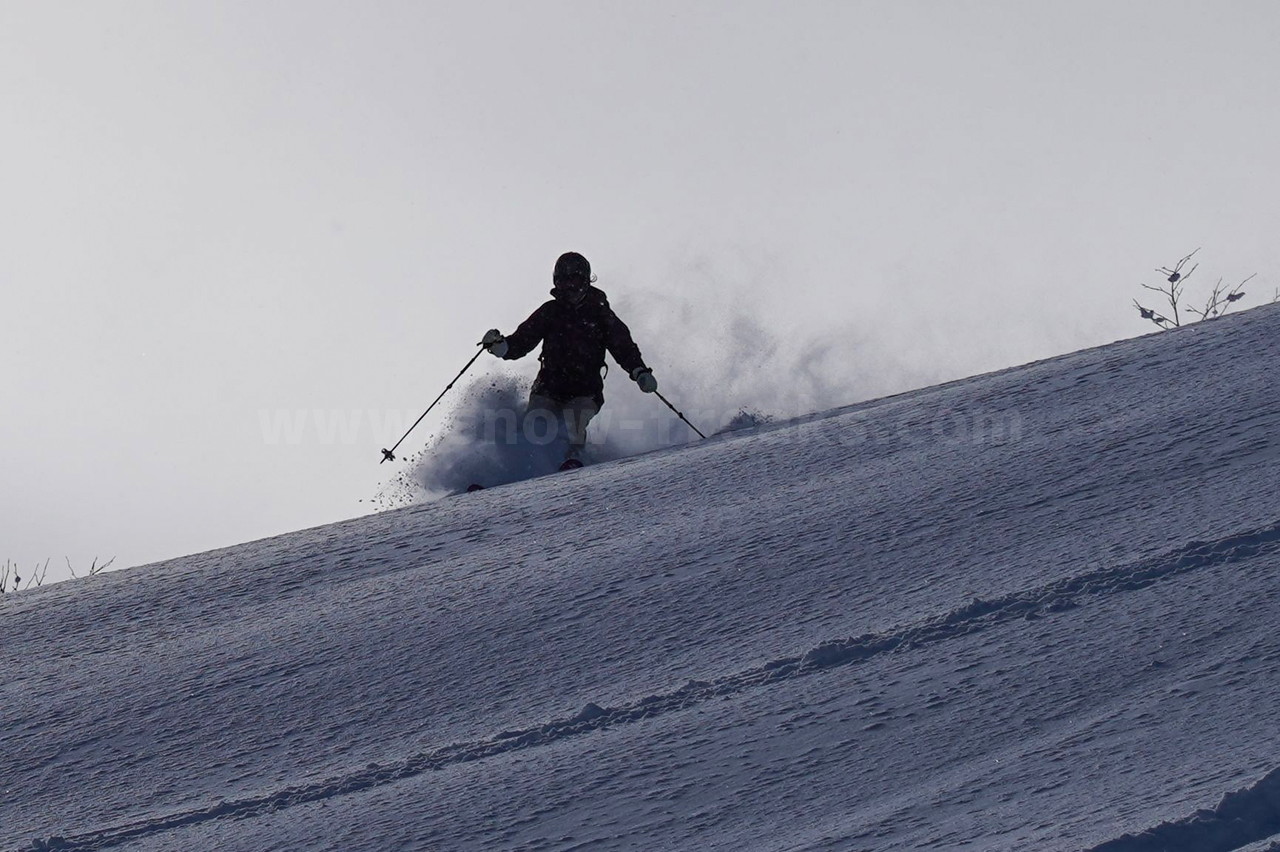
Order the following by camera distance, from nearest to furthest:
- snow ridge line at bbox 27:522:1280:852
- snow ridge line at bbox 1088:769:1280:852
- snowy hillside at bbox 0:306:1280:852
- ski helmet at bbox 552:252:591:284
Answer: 1. snow ridge line at bbox 1088:769:1280:852
2. snowy hillside at bbox 0:306:1280:852
3. snow ridge line at bbox 27:522:1280:852
4. ski helmet at bbox 552:252:591:284

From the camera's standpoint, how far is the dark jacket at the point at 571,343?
28.4ft

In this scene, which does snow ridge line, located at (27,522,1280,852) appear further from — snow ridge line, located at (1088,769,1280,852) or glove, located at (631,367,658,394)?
glove, located at (631,367,658,394)

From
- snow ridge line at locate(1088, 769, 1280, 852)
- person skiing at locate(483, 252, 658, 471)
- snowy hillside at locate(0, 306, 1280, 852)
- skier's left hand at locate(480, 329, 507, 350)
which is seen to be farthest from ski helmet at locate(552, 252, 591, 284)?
snow ridge line at locate(1088, 769, 1280, 852)

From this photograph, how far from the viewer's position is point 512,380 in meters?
11.3

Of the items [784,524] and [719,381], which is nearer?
[784,524]

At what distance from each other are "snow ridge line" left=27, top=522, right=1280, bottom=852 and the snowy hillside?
0.04 ft

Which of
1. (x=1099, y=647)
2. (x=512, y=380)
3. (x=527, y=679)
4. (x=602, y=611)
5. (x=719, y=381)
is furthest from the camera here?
(x=719, y=381)

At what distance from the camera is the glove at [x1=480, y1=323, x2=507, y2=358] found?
337 inches

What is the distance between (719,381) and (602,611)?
932cm

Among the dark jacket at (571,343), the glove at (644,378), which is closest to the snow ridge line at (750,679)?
the glove at (644,378)

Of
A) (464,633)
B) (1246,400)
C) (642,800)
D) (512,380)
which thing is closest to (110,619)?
(464,633)

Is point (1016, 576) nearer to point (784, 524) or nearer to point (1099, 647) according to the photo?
point (1099, 647)

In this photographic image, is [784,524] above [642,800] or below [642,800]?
above

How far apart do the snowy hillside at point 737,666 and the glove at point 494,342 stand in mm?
3121
